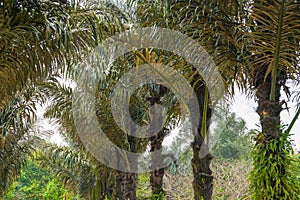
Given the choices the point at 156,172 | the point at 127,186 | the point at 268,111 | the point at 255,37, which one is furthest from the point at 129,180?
the point at 255,37

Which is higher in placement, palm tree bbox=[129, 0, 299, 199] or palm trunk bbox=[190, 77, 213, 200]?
palm tree bbox=[129, 0, 299, 199]

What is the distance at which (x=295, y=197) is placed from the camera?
2.65 meters

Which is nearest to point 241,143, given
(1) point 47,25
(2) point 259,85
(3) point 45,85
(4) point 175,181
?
Answer: (4) point 175,181

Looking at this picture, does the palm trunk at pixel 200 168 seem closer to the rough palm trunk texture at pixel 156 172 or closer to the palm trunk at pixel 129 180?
the rough palm trunk texture at pixel 156 172

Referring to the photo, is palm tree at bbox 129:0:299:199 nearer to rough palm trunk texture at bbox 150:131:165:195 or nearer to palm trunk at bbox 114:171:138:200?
rough palm trunk texture at bbox 150:131:165:195

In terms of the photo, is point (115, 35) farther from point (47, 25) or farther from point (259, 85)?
point (259, 85)

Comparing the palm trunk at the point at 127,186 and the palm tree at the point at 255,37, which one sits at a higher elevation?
the palm tree at the point at 255,37

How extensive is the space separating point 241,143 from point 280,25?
446 inches

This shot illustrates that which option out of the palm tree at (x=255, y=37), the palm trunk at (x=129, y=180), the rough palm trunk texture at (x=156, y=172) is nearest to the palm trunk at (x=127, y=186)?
the palm trunk at (x=129, y=180)

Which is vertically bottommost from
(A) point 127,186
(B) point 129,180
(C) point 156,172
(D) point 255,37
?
(A) point 127,186

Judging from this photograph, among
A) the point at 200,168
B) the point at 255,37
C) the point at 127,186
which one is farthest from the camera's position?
the point at 127,186

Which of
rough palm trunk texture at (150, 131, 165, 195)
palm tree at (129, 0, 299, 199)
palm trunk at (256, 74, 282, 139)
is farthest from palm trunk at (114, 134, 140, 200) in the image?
palm trunk at (256, 74, 282, 139)

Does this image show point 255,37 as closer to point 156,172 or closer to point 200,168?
point 200,168

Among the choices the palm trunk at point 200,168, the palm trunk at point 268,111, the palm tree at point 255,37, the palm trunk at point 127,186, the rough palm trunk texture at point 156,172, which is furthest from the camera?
the rough palm trunk texture at point 156,172
